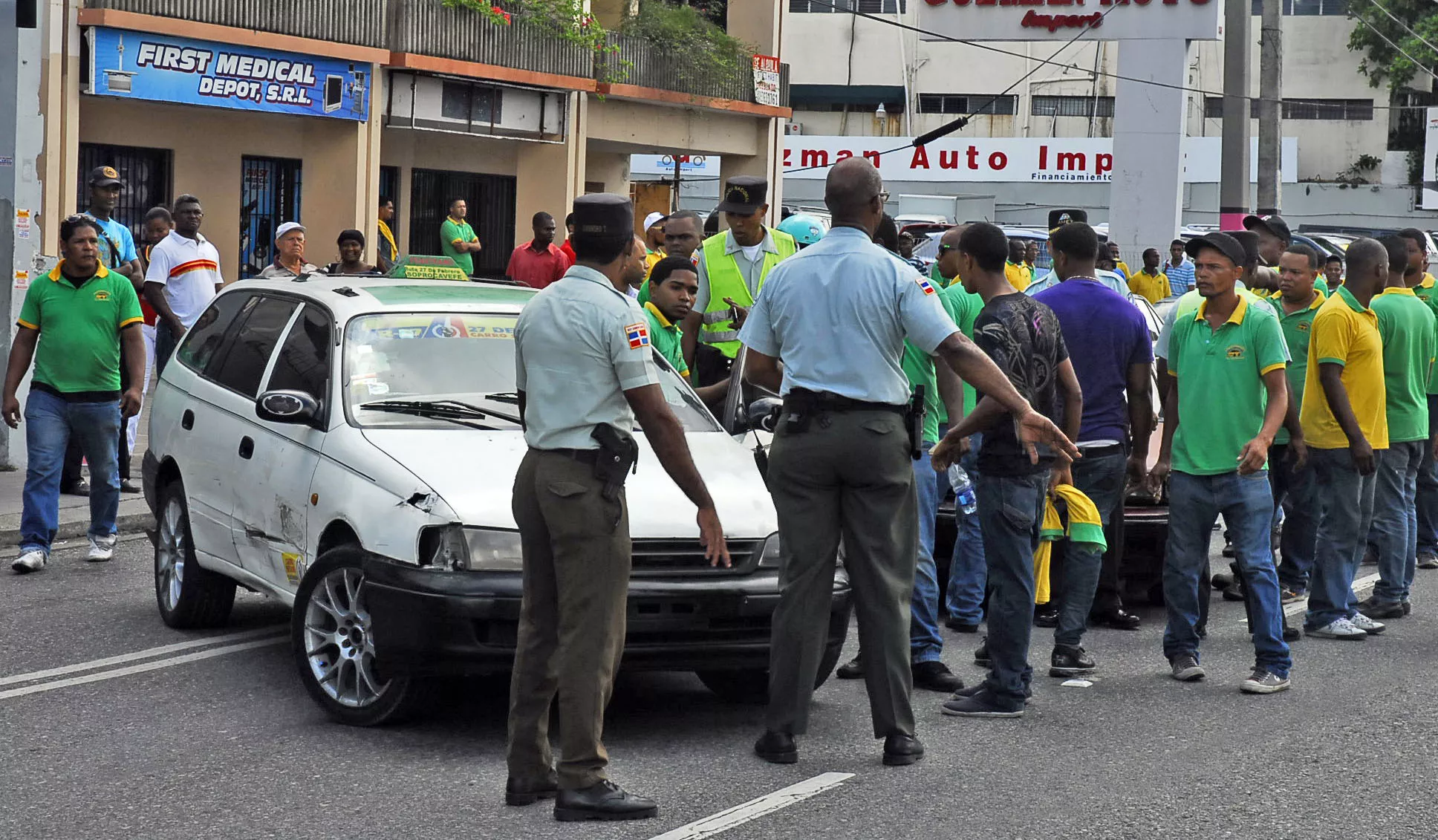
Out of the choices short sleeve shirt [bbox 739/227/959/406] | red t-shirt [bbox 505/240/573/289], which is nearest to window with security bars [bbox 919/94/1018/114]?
red t-shirt [bbox 505/240/573/289]

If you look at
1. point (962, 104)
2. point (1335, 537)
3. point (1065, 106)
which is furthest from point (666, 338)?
point (962, 104)

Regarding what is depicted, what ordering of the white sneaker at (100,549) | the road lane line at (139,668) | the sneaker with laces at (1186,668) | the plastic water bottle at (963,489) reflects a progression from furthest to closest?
1. the white sneaker at (100,549)
2. the sneaker with laces at (1186,668)
3. the plastic water bottle at (963,489)
4. the road lane line at (139,668)

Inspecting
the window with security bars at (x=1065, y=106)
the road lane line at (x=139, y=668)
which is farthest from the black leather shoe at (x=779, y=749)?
the window with security bars at (x=1065, y=106)

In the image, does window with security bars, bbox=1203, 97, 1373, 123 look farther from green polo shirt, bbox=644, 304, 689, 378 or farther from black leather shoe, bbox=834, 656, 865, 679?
black leather shoe, bbox=834, 656, 865, 679

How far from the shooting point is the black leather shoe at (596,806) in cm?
526

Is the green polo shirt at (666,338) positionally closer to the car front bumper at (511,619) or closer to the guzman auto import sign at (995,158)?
the car front bumper at (511,619)

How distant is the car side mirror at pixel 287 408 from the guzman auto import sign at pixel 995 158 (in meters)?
40.8

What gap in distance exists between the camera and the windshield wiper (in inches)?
270

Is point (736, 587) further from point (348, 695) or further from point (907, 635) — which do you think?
point (348, 695)

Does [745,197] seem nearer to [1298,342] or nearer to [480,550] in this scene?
[1298,342]

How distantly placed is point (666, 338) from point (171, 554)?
8.29 feet

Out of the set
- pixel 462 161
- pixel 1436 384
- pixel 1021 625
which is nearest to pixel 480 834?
pixel 1021 625

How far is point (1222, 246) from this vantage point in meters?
7.36

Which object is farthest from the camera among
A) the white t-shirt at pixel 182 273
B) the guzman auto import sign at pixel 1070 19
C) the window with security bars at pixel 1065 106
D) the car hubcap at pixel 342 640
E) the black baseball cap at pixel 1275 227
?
the window with security bars at pixel 1065 106
